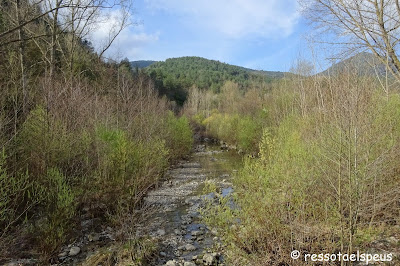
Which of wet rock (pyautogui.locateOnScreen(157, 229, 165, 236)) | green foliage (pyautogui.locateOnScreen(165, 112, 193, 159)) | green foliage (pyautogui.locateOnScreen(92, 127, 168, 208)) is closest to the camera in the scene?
wet rock (pyautogui.locateOnScreen(157, 229, 165, 236))

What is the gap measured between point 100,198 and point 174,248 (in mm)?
2634

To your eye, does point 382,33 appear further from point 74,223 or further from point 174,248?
point 74,223

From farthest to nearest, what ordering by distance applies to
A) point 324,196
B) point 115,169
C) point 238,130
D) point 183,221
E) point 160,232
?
1. point 238,130
2. point 183,221
3. point 115,169
4. point 160,232
5. point 324,196

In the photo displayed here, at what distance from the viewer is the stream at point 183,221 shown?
611 centimetres

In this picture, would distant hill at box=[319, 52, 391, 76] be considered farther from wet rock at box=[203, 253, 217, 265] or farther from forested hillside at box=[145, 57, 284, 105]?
forested hillside at box=[145, 57, 284, 105]

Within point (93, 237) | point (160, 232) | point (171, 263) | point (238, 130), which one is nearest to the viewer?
point (171, 263)

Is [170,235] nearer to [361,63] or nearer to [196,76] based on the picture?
[361,63]

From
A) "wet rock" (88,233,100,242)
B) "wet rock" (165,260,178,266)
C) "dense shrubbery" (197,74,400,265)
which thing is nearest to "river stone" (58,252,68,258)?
"wet rock" (88,233,100,242)

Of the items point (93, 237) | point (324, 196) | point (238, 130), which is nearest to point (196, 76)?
point (238, 130)

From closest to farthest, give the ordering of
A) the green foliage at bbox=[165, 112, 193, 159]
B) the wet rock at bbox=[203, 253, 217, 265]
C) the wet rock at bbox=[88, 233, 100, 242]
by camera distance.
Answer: the wet rock at bbox=[203, 253, 217, 265] → the wet rock at bbox=[88, 233, 100, 242] → the green foliage at bbox=[165, 112, 193, 159]

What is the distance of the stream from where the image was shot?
611 cm

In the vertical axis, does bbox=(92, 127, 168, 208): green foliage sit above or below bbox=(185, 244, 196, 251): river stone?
above

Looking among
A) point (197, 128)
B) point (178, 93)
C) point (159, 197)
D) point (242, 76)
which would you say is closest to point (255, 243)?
point (159, 197)

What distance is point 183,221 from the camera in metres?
8.39
